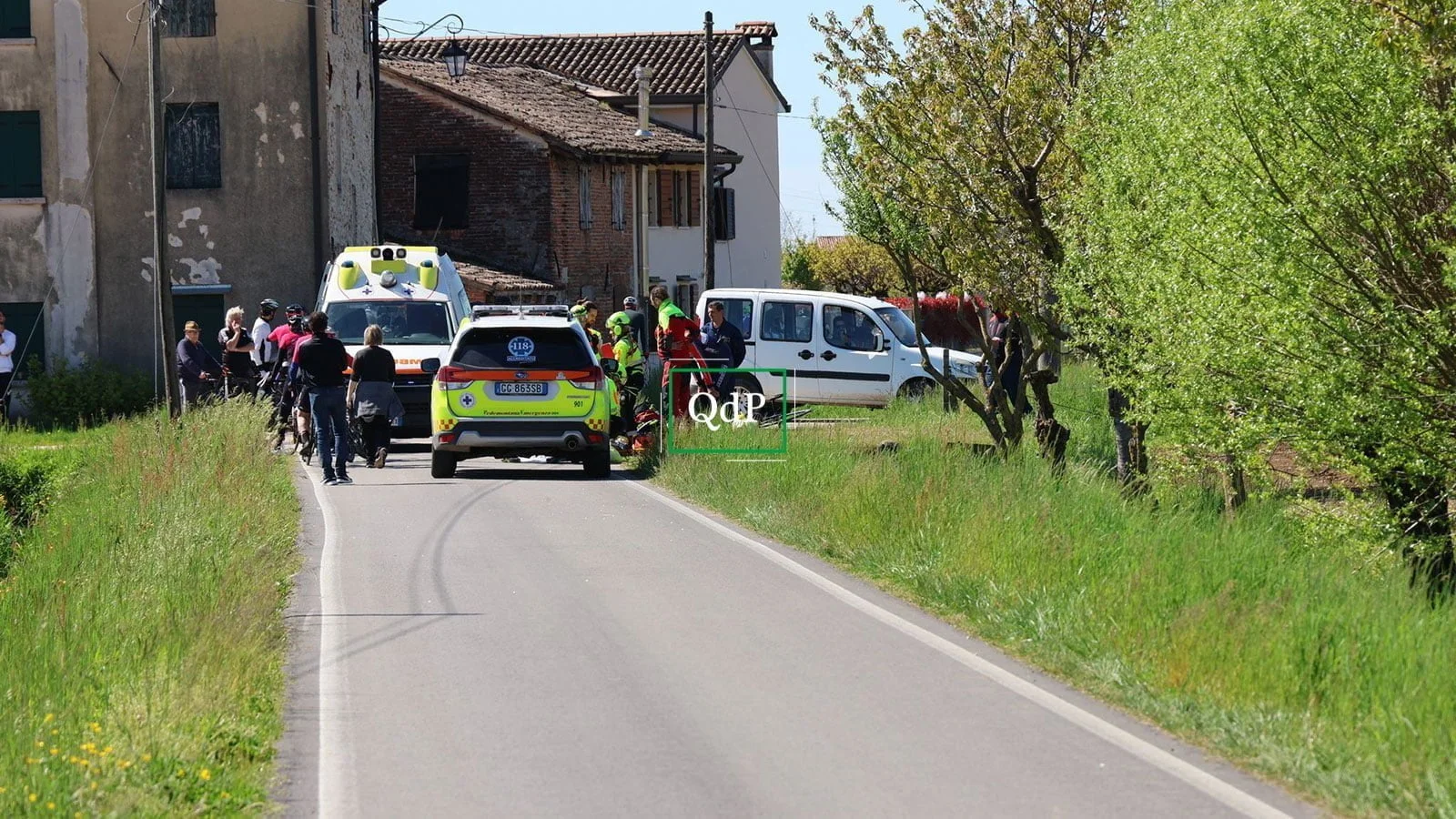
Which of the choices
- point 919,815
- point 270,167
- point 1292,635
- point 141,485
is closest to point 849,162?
point 141,485

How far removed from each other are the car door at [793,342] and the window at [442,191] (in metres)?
16.5

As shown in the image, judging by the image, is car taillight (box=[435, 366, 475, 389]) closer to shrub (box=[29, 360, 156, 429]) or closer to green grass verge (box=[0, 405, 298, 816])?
green grass verge (box=[0, 405, 298, 816])

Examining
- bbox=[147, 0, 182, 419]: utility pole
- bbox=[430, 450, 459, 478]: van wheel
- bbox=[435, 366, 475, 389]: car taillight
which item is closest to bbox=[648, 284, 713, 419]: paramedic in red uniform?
bbox=[430, 450, 459, 478]: van wheel

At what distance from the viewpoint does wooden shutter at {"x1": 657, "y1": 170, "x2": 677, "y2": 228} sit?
48.8 metres

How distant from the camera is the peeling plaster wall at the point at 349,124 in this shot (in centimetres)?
3347

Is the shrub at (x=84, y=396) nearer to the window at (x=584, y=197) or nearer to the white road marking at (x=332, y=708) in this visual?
the window at (x=584, y=197)

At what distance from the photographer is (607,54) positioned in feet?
179

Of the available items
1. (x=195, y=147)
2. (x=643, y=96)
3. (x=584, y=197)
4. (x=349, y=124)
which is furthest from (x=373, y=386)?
(x=643, y=96)

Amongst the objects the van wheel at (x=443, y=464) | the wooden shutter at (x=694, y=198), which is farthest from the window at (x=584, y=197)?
the van wheel at (x=443, y=464)

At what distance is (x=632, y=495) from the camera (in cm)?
1845

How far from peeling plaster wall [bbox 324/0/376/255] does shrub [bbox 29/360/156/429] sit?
412cm

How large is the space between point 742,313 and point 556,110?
18909mm

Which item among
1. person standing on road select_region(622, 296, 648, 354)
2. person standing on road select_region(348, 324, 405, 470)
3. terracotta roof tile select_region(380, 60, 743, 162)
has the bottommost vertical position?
person standing on road select_region(348, 324, 405, 470)

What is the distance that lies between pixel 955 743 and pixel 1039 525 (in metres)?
4.69
